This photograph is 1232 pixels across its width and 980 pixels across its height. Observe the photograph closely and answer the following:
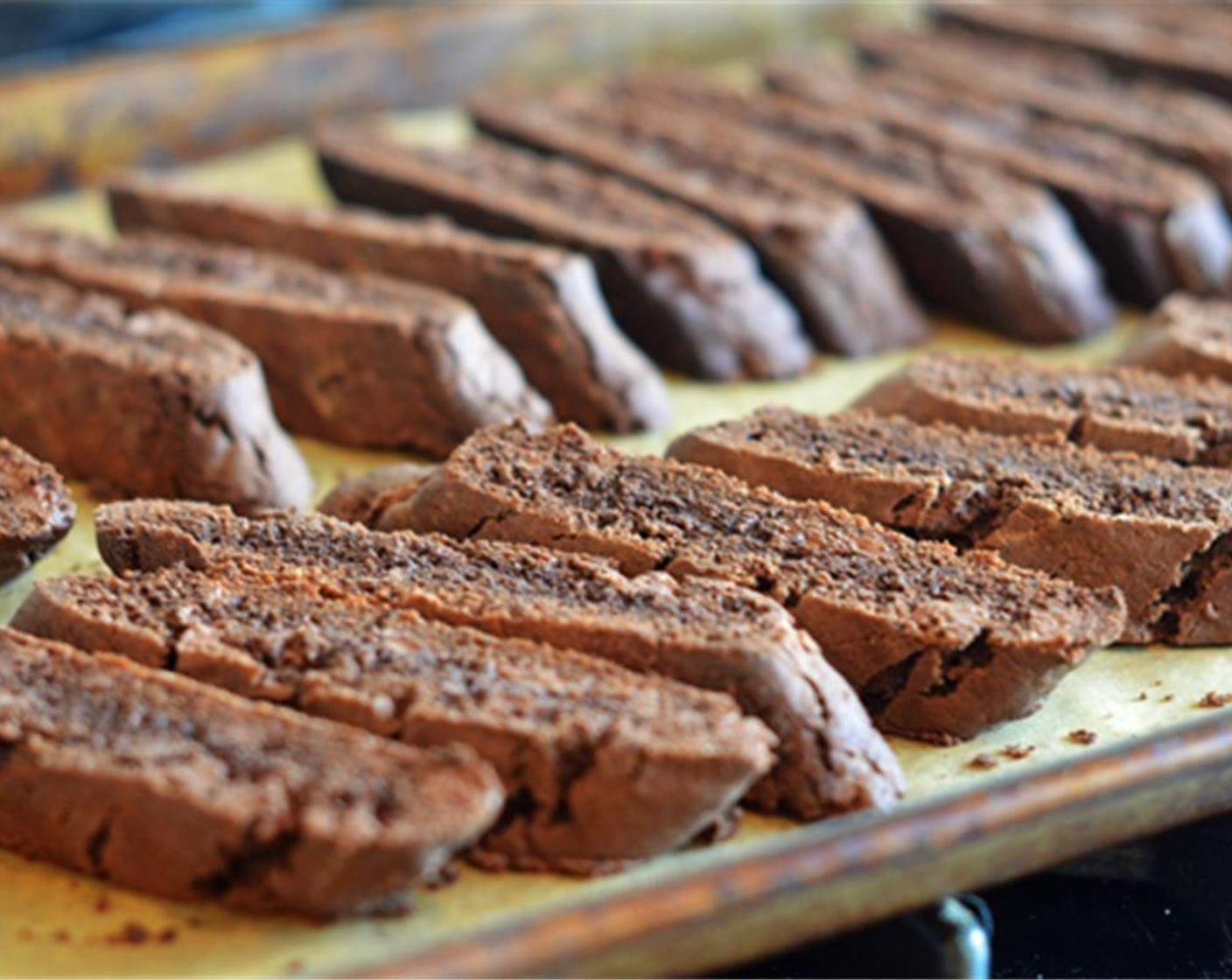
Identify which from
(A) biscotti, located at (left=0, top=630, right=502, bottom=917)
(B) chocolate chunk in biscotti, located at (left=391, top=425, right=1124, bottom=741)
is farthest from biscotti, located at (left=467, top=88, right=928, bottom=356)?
(A) biscotti, located at (left=0, top=630, right=502, bottom=917)

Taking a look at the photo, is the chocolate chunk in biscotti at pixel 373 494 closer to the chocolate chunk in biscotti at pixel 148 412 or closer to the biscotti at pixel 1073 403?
the chocolate chunk in biscotti at pixel 148 412

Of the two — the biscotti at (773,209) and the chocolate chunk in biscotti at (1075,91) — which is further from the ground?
the chocolate chunk in biscotti at (1075,91)

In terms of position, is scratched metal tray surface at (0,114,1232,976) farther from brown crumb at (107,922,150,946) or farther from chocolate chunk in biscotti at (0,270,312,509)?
chocolate chunk in biscotti at (0,270,312,509)

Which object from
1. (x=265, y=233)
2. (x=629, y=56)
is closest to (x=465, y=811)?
(x=265, y=233)

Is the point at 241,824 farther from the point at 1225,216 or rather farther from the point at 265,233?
the point at 1225,216

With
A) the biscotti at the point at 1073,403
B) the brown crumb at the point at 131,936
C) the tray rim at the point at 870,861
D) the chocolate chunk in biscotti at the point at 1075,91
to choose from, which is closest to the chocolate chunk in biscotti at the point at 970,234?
the chocolate chunk in biscotti at the point at 1075,91

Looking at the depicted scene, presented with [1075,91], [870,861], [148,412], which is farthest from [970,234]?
[870,861]
